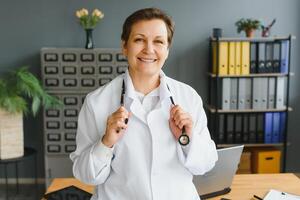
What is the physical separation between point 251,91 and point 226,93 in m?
0.27

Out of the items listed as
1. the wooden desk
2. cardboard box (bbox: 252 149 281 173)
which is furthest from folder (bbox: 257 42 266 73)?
the wooden desk

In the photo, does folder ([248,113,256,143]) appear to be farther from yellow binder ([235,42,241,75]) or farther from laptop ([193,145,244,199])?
laptop ([193,145,244,199])

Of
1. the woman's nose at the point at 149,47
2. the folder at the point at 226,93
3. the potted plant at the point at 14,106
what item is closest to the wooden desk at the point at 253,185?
the woman's nose at the point at 149,47

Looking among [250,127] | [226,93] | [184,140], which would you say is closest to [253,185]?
[184,140]

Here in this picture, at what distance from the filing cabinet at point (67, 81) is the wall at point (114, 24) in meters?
0.39

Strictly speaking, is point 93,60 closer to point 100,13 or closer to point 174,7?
point 100,13

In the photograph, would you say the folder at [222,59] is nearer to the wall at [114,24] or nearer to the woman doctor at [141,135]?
the wall at [114,24]

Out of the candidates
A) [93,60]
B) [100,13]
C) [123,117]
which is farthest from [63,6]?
[123,117]

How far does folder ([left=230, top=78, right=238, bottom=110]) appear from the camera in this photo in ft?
13.0

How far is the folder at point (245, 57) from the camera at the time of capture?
386 centimetres

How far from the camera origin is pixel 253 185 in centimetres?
198

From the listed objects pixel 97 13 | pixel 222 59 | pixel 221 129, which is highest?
pixel 97 13

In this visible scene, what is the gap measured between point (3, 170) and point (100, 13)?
6.90 ft

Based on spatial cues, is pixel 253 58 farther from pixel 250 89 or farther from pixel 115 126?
pixel 115 126
